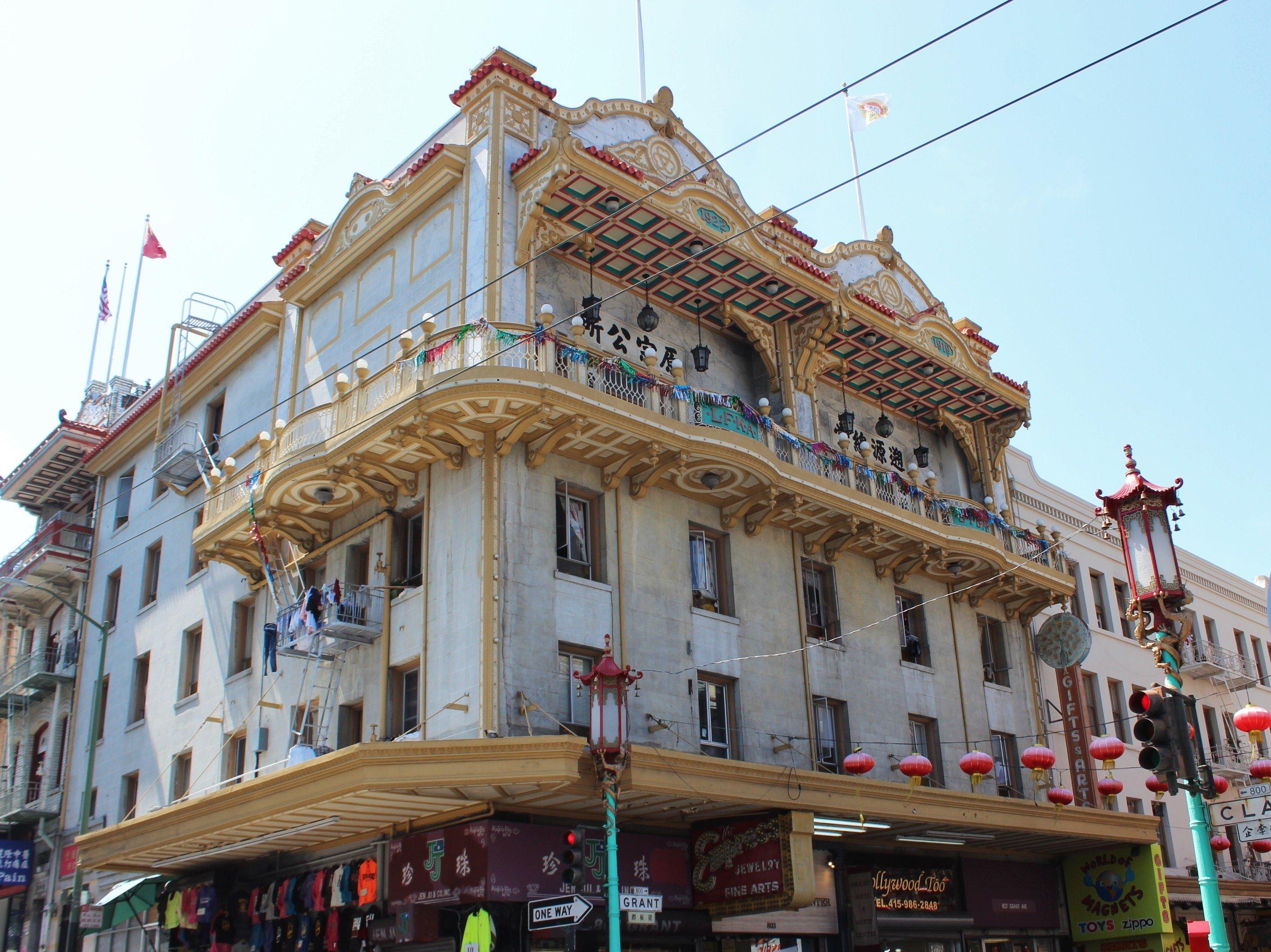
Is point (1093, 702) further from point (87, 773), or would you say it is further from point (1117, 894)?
point (87, 773)

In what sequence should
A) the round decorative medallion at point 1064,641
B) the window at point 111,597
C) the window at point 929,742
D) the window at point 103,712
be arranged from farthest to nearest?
the window at point 111,597 < the window at point 103,712 < the round decorative medallion at point 1064,641 < the window at point 929,742

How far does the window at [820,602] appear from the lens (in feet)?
86.2

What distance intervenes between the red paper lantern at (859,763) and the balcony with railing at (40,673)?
23746mm

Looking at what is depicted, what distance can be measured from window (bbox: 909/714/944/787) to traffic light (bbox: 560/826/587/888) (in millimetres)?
12809

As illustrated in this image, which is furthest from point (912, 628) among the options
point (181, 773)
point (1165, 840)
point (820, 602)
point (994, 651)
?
point (181, 773)

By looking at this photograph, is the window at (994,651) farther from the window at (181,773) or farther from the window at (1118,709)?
the window at (181,773)

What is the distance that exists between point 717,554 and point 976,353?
13.5m

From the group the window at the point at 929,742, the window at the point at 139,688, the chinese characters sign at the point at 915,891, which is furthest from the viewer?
the window at the point at 139,688

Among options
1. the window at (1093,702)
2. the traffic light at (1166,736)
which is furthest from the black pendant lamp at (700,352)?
the window at (1093,702)

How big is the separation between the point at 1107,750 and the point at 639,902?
11.1 m

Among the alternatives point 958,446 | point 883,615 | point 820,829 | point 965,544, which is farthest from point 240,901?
point 958,446

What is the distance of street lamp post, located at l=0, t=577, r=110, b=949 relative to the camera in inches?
1144

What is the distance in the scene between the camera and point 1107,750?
925 inches

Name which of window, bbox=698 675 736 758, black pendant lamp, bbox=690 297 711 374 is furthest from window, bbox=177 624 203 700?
black pendant lamp, bbox=690 297 711 374
